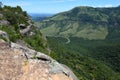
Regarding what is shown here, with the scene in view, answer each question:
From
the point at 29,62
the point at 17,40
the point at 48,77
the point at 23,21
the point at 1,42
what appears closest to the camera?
the point at 48,77

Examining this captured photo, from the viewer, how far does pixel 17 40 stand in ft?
173

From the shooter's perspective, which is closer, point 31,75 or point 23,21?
point 31,75

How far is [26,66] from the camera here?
3152cm

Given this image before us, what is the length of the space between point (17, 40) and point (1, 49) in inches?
745

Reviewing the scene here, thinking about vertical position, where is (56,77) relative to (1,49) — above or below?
below

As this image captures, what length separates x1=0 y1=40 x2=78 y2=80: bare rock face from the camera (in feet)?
99.1

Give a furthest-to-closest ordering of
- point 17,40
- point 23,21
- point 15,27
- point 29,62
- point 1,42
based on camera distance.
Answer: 1. point 23,21
2. point 15,27
3. point 17,40
4. point 1,42
5. point 29,62

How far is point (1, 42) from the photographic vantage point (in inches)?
1410

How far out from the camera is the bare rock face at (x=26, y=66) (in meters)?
30.2

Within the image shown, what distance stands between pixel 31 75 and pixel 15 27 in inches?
1834

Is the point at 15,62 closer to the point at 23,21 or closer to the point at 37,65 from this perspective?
the point at 37,65

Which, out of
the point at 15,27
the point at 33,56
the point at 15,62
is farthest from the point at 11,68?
the point at 15,27

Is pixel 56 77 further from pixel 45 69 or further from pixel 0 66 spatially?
pixel 0 66

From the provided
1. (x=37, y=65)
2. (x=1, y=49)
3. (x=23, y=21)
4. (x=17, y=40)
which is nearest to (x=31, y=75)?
(x=37, y=65)
